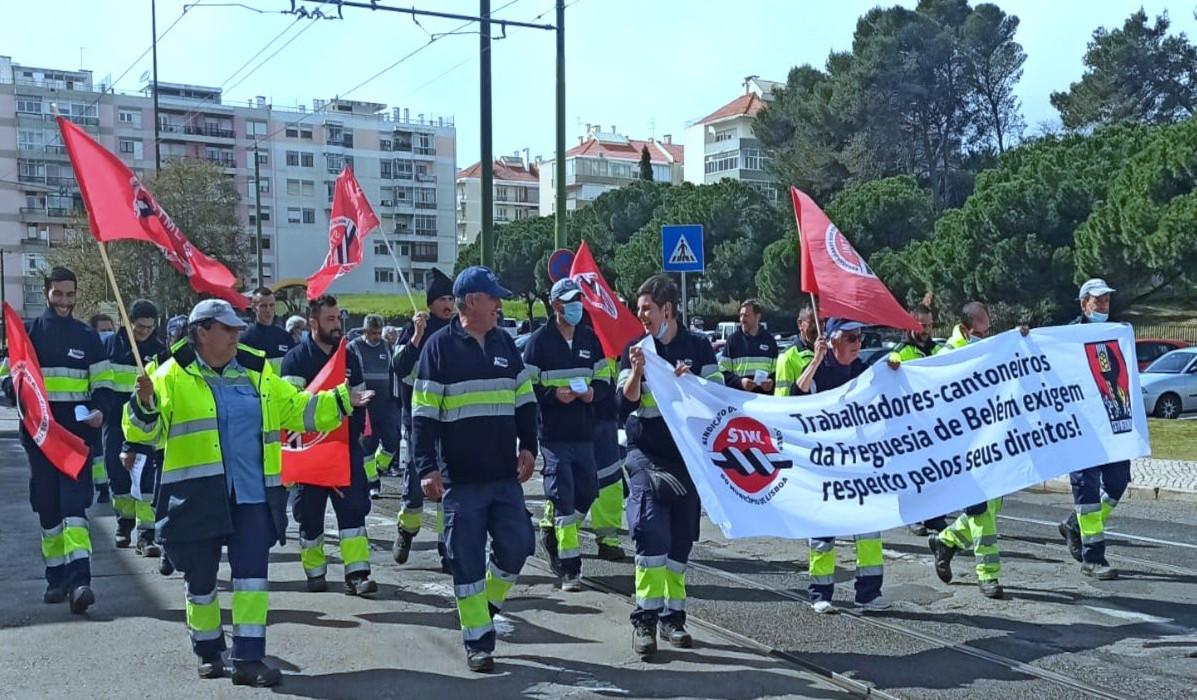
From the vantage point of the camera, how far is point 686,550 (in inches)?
253

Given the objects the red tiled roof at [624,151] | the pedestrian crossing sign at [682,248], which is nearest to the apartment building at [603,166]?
the red tiled roof at [624,151]

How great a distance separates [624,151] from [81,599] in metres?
120

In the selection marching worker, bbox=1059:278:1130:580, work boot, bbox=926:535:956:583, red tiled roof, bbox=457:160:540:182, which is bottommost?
work boot, bbox=926:535:956:583

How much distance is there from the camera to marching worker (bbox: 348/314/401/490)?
11.6 meters

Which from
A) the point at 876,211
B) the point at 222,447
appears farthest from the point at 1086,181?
the point at 222,447

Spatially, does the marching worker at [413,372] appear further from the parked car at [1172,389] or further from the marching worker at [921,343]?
the parked car at [1172,389]

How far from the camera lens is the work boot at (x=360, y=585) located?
784 centimetres

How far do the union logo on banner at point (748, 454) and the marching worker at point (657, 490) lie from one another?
24 cm

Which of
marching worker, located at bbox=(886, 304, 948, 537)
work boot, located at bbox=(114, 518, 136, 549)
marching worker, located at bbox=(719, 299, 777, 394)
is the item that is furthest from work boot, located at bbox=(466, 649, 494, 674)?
marching worker, located at bbox=(719, 299, 777, 394)

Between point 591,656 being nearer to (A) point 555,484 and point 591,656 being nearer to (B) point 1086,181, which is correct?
(A) point 555,484

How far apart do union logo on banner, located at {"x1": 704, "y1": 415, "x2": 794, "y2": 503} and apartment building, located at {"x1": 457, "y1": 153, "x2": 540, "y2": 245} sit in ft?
396

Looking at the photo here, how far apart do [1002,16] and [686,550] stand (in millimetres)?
58699

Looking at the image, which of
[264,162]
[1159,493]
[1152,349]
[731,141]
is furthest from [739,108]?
[1159,493]

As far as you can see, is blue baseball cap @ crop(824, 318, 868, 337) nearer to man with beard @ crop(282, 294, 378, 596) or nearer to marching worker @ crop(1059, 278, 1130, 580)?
marching worker @ crop(1059, 278, 1130, 580)
